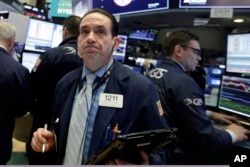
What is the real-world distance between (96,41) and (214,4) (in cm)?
148

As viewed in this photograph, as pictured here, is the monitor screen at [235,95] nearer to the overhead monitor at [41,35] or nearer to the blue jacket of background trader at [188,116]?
the blue jacket of background trader at [188,116]

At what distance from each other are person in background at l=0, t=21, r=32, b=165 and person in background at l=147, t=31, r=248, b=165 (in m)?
1.10

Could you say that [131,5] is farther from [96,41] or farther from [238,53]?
[96,41]

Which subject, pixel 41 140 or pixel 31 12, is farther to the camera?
pixel 31 12

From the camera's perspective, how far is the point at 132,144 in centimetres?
111

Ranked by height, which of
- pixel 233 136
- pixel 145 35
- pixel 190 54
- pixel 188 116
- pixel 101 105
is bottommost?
pixel 233 136

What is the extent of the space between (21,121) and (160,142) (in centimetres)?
298

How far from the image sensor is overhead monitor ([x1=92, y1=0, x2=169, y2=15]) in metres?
2.86

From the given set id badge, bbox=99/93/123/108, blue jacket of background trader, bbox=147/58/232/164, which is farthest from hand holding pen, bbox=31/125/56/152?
blue jacket of background trader, bbox=147/58/232/164

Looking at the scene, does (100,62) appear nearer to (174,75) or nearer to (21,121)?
(174,75)

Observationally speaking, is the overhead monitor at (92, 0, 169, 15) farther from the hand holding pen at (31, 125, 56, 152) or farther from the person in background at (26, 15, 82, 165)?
the hand holding pen at (31, 125, 56, 152)

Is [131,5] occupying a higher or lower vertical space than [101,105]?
higher

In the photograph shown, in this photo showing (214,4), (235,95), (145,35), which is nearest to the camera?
(235,95)

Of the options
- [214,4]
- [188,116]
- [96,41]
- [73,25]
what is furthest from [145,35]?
[96,41]
